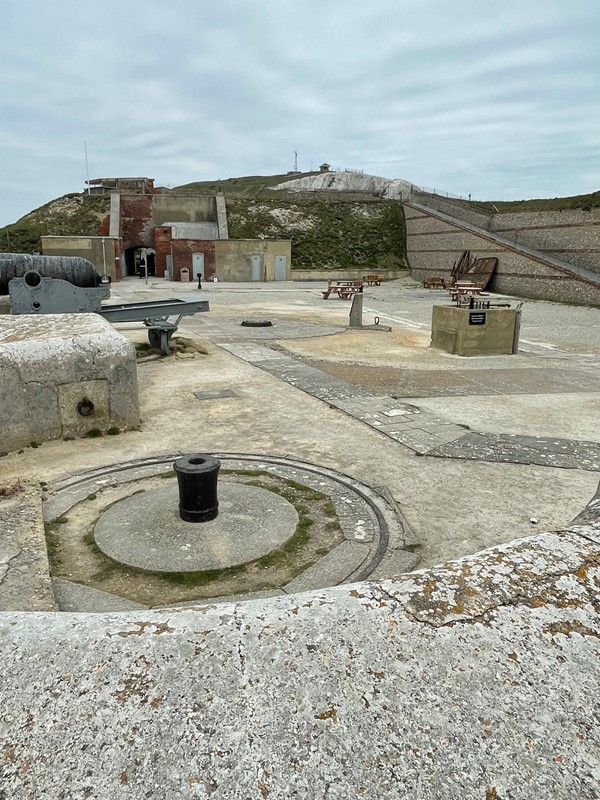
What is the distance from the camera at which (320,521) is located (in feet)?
16.0

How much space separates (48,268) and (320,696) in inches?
451

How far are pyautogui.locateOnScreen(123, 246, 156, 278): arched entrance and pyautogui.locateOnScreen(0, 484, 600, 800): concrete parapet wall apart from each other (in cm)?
4048

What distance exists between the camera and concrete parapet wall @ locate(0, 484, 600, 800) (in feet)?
4.01

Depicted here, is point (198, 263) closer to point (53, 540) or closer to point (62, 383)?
point (62, 383)

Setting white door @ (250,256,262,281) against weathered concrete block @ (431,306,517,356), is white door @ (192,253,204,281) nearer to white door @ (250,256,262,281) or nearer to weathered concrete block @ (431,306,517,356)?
white door @ (250,256,262,281)

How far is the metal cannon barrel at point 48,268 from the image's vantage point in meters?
11.0

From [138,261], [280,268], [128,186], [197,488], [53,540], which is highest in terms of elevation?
[128,186]

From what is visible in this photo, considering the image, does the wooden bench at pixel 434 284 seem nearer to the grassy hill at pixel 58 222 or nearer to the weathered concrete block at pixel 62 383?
the grassy hill at pixel 58 222

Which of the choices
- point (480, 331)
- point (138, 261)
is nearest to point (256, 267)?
point (138, 261)

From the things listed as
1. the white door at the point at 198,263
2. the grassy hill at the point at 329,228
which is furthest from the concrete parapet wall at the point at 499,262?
the white door at the point at 198,263

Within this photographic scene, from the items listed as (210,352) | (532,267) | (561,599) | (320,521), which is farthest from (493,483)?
(532,267)

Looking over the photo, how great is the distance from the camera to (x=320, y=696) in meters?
1.36

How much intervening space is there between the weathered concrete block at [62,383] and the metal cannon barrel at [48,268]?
13.9 feet

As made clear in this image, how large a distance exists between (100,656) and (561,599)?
1197 millimetres
